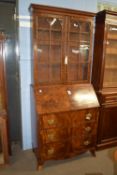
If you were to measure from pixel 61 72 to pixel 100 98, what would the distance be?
2.42ft

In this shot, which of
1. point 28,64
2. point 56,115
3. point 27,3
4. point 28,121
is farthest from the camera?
point 28,121

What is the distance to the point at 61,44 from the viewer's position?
89.7 inches

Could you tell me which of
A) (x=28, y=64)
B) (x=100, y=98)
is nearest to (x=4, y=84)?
(x=28, y=64)

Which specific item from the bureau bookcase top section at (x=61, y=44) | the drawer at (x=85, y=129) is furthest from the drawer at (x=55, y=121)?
the bureau bookcase top section at (x=61, y=44)

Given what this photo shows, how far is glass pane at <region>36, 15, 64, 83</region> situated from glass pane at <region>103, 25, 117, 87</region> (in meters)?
0.78

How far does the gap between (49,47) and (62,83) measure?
1.78ft

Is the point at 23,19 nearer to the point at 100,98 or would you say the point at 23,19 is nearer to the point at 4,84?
the point at 4,84

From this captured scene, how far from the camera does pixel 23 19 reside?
227 cm

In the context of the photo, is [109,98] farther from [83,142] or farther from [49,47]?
[49,47]

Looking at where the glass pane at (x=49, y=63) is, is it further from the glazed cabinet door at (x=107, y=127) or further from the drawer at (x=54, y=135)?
the glazed cabinet door at (x=107, y=127)

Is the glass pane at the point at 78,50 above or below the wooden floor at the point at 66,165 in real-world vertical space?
above

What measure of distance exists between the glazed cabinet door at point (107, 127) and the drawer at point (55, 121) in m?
0.68

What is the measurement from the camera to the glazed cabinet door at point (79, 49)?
232 centimetres

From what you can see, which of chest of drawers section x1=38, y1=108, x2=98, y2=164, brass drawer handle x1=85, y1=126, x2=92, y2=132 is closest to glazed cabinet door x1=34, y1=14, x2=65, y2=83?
chest of drawers section x1=38, y1=108, x2=98, y2=164
